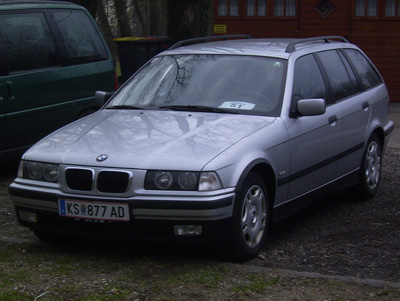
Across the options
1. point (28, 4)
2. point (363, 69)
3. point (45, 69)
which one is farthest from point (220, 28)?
point (363, 69)

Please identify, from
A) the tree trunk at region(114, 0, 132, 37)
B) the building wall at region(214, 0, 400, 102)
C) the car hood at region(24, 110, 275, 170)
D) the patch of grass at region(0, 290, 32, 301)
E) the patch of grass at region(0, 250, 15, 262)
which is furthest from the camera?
the tree trunk at region(114, 0, 132, 37)

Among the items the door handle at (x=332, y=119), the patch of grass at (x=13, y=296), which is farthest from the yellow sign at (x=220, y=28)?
the patch of grass at (x=13, y=296)

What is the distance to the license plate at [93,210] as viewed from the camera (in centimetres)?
523

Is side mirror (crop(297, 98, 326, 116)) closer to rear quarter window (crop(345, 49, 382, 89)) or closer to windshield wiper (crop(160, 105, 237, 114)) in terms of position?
windshield wiper (crop(160, 105, 237, 114))

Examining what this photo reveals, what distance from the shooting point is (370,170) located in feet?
25.6

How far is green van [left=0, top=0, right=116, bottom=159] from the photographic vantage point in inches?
329

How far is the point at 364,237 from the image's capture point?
639 cm

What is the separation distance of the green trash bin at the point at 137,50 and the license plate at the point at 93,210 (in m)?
8.90

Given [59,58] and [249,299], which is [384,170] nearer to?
[59,58]

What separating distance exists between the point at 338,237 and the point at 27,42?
426cm

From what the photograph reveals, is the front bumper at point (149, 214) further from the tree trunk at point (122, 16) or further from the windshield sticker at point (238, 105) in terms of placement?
the tree trunk at point (122, 16)

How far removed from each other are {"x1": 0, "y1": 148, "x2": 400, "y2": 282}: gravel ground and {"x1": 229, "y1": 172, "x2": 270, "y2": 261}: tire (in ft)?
0.42

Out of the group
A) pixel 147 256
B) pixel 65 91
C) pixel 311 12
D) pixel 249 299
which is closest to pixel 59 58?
pixel 65 91

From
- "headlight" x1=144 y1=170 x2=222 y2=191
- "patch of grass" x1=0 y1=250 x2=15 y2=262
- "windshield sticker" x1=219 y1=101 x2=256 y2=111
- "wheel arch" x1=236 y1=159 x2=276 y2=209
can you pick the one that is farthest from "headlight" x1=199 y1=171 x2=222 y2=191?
"patch of grass" x1=0 y1=250 x2=15 y2=262
